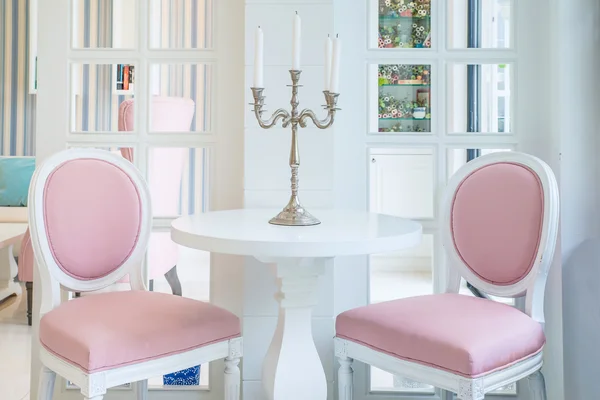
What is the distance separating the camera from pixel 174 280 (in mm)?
2010

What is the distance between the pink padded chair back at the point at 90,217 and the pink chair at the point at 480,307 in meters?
0.71

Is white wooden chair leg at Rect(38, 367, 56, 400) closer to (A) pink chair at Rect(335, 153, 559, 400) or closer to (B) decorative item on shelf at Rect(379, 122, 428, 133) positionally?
(A) pink chair at Rect(335, 153, 559, 400)

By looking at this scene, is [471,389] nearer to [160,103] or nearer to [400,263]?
[400,263]

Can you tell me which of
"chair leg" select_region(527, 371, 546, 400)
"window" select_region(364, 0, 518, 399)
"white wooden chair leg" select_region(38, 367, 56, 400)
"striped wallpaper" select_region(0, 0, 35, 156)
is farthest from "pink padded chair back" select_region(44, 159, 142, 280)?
"striped wallpaper" select_region(0, 0, 35, 156)

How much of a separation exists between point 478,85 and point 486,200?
0.59 metres

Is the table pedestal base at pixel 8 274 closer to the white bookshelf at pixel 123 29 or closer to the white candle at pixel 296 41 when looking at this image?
the white bookshelf at pixel 123 29

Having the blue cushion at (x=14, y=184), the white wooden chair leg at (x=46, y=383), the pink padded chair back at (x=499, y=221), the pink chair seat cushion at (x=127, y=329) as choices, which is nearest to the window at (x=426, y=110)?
the pink padded chair back at (x=499, y=221)

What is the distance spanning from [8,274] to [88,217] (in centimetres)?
295

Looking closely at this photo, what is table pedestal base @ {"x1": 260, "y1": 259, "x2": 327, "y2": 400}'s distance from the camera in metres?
1.37

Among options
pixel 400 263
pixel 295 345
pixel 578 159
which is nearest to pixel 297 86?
pixel 295 345

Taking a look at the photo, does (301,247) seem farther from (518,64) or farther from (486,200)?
(518,64)

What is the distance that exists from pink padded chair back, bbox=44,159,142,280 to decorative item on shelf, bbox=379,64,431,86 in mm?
979

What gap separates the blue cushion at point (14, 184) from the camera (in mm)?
4211

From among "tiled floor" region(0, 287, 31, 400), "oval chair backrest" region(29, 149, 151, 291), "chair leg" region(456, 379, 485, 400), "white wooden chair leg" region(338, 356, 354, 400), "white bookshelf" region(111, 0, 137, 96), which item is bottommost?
"tiled floor" region(0, 287, 31, 400)
